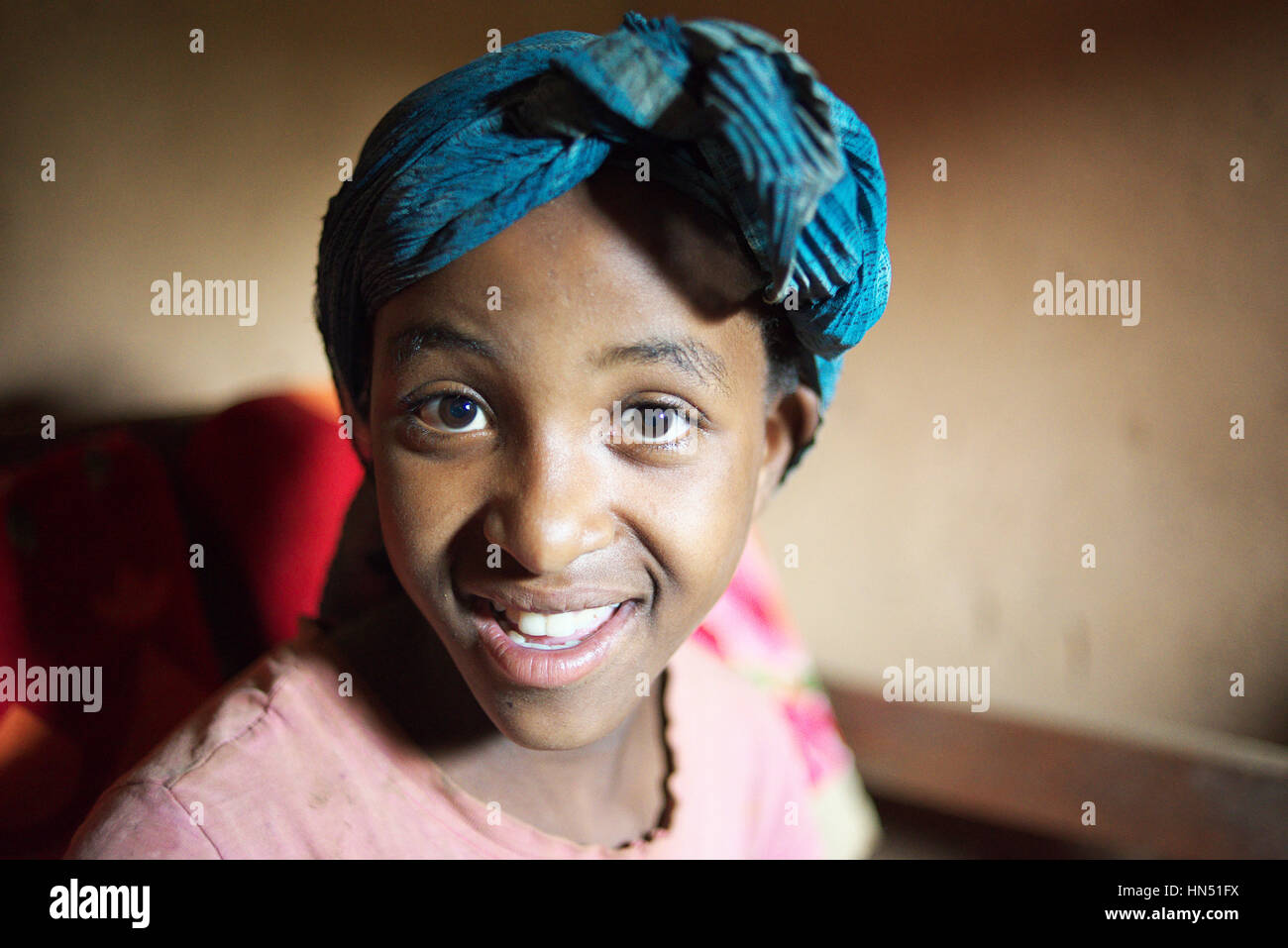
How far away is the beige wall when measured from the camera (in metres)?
1.10

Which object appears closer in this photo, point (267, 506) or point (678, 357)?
point (678, 357)

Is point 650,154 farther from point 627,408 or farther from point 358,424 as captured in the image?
point 358,424

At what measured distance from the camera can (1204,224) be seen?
1.53 metres

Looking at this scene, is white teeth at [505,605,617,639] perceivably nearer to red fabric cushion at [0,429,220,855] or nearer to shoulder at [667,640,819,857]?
shoulder at [667,640,819,857]

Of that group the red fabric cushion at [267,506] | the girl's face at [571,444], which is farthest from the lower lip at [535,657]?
the red fabric cushion at [267,506]

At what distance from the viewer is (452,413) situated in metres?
0.65

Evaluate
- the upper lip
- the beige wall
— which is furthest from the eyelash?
the beige wall

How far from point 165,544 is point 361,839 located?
1.36ft

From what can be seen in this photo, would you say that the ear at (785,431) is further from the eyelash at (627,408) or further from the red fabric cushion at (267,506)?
the red fabric cushion at (267,506)

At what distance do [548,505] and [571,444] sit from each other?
5cm

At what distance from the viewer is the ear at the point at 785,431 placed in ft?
2.69

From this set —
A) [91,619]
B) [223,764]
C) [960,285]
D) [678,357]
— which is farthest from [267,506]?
[960,285]
